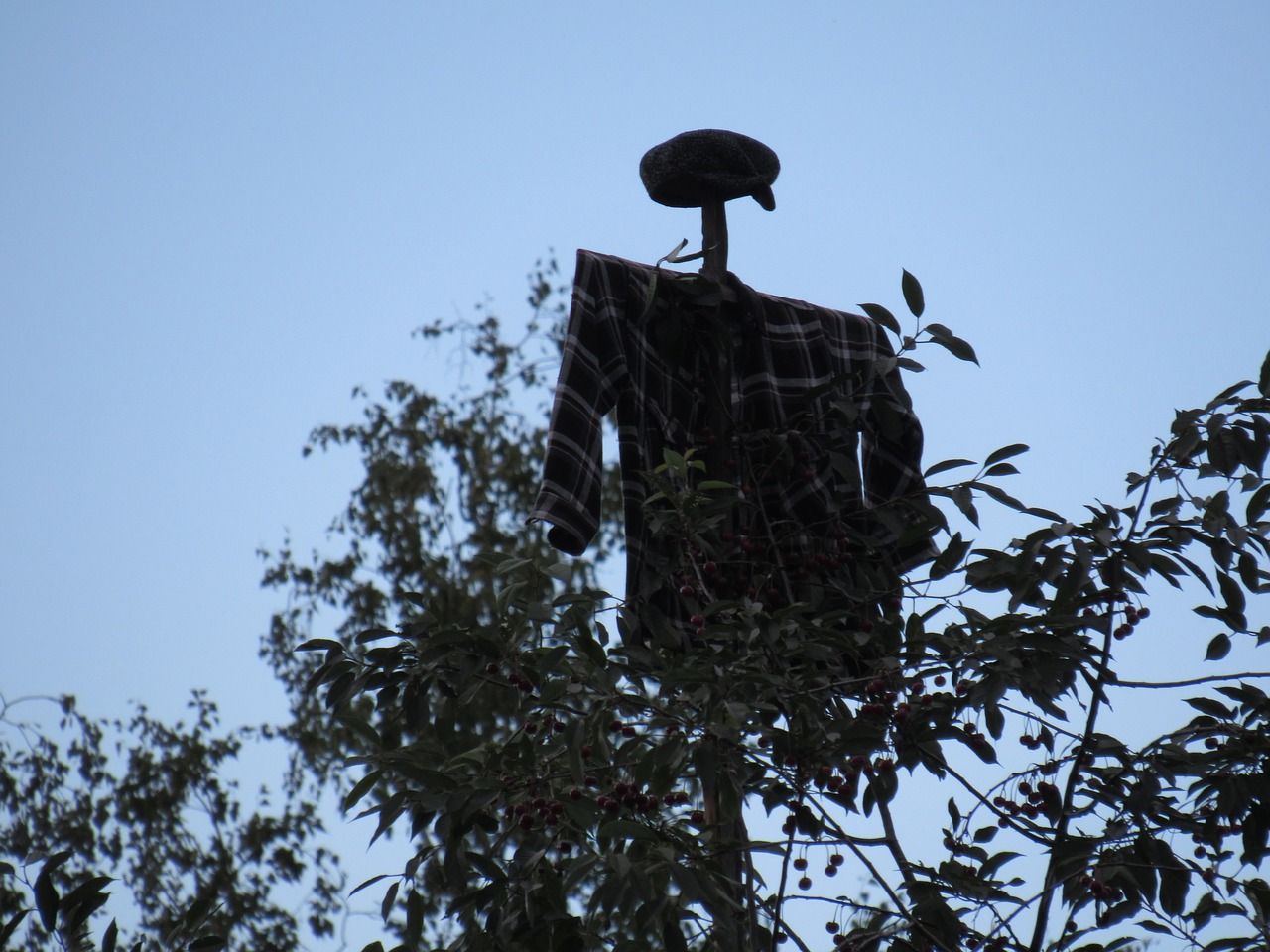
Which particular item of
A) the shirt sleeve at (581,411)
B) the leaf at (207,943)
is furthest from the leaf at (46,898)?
the shirt sleeve at (581,411)

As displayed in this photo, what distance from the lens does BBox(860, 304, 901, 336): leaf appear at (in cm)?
200

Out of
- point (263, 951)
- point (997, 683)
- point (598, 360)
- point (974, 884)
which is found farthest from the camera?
point (263, 951)

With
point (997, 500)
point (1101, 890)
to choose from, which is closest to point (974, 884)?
point (1101, 890)

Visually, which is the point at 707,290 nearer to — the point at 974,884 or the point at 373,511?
the point at 974,884

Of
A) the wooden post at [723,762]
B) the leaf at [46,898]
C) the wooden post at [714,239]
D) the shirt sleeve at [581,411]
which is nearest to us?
the leaf at [46,898]

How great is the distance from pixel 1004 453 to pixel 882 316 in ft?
0.86

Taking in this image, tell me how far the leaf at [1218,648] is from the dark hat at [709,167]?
110 cm

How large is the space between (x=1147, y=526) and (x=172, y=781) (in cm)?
844

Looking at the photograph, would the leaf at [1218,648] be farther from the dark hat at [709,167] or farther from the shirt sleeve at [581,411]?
the dark hat at [709,167]

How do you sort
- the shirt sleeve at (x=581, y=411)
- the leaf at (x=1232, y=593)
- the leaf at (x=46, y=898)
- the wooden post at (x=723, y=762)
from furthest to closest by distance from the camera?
the shirt sleeve at (x=581, y=411) < the leaf at (x=1232, y=593) < the wooden post at (x=723, y=762) < the leaf at (x=46, y=898)

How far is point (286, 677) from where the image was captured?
9.98m

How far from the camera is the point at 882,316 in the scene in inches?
79.7

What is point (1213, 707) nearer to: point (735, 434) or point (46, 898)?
point (735, 434)

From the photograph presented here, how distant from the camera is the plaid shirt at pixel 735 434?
82.2 inches
